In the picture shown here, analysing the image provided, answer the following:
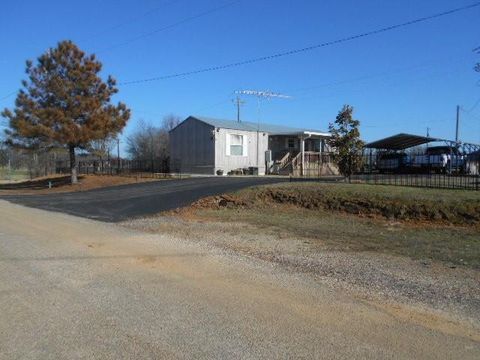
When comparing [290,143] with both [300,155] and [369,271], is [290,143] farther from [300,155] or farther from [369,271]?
[369,271]

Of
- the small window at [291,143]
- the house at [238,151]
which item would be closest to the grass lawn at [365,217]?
the house at [238,151]

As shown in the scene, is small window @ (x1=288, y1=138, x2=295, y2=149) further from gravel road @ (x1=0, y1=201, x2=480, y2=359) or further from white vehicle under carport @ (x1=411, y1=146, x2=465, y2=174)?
gravel road @ (x1=0, y1=201, x2=480, y2=359)

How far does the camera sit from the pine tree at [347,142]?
23109mm

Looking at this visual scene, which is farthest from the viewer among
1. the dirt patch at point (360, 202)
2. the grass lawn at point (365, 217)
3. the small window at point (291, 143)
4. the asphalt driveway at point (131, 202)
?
the small window at point (291, 143)

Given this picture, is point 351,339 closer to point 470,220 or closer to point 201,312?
point 201,312

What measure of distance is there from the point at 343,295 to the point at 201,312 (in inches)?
77.5

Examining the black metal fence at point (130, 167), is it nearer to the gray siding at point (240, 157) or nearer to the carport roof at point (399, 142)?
the gray siding at point (240, 157)

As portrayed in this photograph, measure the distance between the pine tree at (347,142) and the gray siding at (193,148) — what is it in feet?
59.8

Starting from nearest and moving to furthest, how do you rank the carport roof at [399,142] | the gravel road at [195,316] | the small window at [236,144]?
the gravel road at [195,316], the carport roof at [399,142], the small window at [236,144]

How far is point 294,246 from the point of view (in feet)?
36.3

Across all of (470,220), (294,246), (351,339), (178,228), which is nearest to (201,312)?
(351,339)

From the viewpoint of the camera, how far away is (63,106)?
34.3m

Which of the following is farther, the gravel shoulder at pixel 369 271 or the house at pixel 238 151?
the house at pixel 238 151

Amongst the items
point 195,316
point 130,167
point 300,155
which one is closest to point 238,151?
point 300,155
